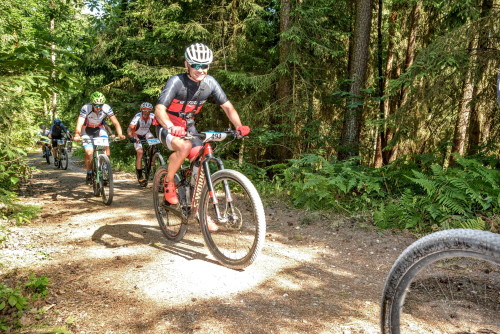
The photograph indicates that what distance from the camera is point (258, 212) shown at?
3.84m

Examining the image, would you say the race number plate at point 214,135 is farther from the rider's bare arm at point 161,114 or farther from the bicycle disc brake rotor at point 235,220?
the bicycle disc brake rotor at point 235,220

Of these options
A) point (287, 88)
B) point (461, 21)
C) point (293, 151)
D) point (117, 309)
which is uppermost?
point (461, 21)

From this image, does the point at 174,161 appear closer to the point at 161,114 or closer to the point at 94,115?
the point at 161,114

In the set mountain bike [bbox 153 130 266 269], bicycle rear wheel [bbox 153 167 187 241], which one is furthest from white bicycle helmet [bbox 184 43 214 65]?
bicycle rear wheel [bbox 153 167 187 241]

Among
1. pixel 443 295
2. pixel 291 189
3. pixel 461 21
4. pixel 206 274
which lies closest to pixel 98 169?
pixel 291 189

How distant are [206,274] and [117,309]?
3.49 ft

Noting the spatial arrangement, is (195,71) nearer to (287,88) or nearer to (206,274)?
(206,274)

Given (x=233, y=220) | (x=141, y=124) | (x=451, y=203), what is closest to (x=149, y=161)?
(x=141, y=124)

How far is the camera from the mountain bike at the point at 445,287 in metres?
1.78

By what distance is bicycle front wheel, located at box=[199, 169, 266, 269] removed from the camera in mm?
3900

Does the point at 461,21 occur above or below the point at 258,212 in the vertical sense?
above

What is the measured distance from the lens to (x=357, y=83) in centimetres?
972

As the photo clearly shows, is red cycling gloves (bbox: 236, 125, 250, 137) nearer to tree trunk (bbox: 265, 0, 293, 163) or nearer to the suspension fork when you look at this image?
the suspension fork

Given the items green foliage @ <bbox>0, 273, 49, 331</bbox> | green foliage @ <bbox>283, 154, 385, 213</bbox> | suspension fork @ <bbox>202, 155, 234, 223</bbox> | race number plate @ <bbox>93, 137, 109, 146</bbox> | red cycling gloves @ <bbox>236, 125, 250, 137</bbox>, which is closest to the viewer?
green foliage @ <bbox>0, 273, 49, 331</bbox>
